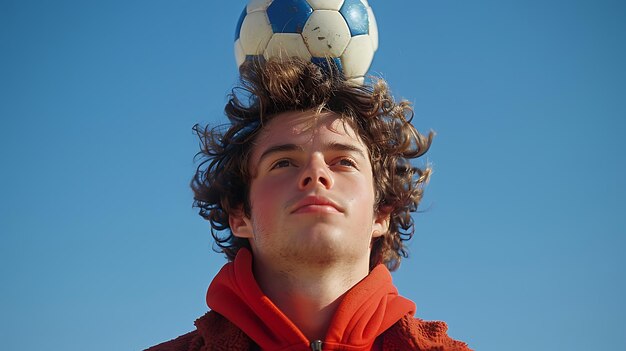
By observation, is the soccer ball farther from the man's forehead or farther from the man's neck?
the man's neck

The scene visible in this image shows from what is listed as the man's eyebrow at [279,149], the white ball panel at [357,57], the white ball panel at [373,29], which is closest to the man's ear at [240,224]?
the man's eyebrow at [279,149]

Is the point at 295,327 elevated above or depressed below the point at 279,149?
below

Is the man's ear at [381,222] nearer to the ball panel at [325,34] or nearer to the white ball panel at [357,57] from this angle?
the white ball panel at [357,57]

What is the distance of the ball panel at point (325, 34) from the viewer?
17.6 feet

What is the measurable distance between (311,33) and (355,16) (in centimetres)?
42

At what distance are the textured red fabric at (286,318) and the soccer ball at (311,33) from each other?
1.52m

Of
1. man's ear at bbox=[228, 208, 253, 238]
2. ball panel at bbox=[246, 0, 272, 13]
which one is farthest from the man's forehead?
ball panel at bbox=[246, 0, 272, 13]

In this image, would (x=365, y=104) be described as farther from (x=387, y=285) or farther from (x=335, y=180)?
(x=387, y=285)

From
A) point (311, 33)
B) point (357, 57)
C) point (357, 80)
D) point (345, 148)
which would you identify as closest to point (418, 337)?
point (345, 148)

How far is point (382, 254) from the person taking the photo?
5402mm

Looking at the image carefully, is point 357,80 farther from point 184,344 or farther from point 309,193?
point 184,344

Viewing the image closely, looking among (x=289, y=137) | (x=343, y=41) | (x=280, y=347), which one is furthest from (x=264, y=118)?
(x=280, y=347)

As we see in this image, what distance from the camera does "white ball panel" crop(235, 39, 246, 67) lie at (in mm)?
5605

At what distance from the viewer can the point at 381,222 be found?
5266mm
